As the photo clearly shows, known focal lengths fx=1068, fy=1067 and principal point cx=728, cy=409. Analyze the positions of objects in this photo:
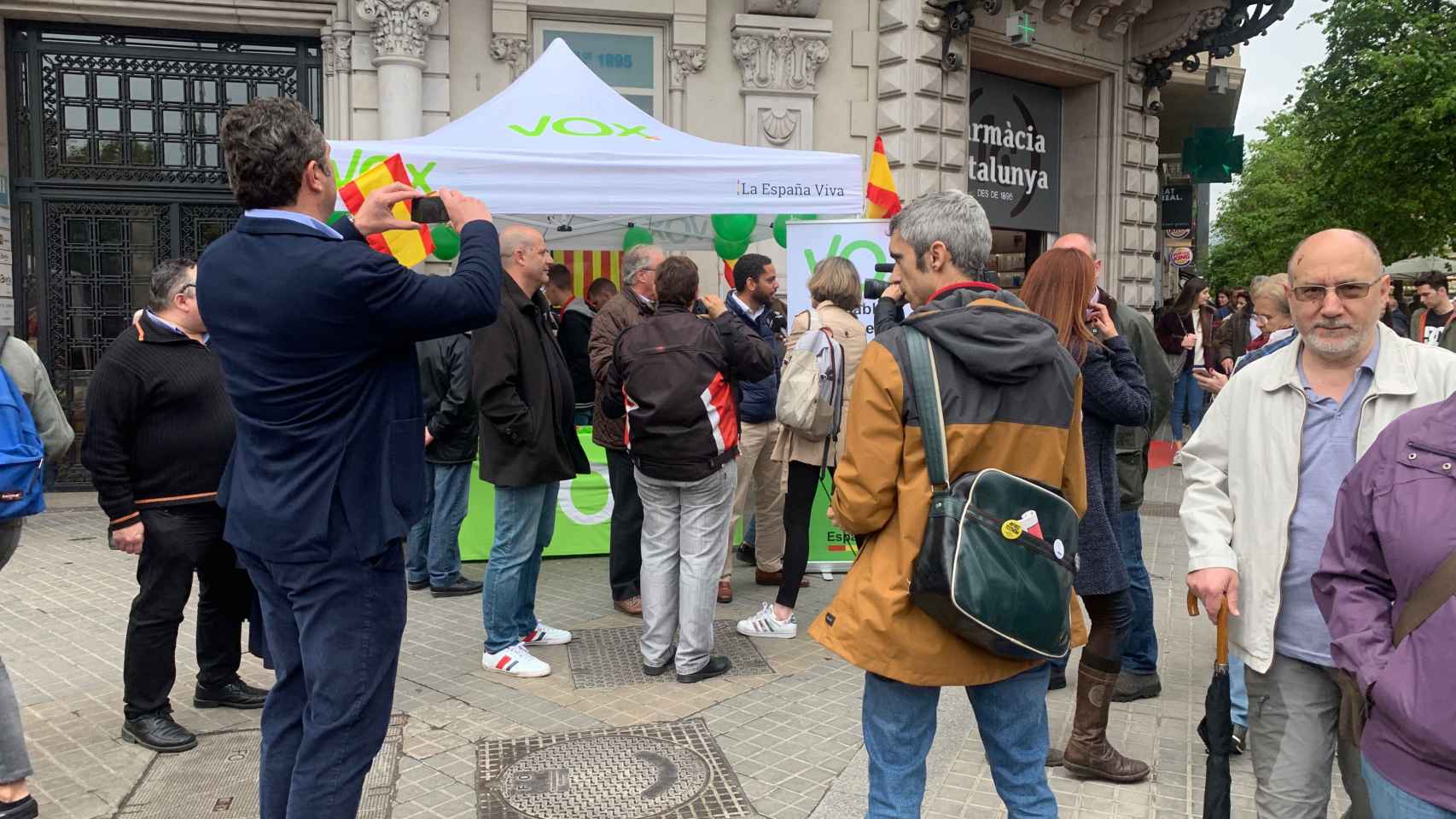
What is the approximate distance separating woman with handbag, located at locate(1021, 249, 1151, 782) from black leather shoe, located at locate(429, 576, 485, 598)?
390cm

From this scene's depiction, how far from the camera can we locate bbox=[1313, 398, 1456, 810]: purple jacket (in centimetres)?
184

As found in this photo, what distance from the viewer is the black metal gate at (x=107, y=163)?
979 centimetres

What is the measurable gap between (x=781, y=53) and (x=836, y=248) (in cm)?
452

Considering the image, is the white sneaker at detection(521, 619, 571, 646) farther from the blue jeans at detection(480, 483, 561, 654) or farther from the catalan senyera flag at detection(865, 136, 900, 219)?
the catalan senyera flag at detection(865, 136, 900, 219)

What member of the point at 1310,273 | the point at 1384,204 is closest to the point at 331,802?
the point at 1310,273

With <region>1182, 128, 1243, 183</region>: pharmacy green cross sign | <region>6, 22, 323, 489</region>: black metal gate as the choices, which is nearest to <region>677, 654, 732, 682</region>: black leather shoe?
<region>6, 22, 323, 489</region>: black metal gate

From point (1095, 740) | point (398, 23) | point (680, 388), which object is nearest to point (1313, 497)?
point (1095, 740)

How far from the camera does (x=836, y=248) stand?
268 inches

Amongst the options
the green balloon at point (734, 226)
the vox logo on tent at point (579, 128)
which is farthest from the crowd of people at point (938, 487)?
the green balloon at point (734, 226)

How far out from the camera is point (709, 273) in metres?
10.6

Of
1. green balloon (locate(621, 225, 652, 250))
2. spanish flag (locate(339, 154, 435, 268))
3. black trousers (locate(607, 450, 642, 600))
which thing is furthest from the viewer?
green balloon (locate(621, 225, 652, 250))

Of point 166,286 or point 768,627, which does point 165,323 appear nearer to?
point 166,286

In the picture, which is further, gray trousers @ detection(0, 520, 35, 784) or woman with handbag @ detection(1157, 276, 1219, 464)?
woman with handbag @ detection(1157, 276, 1219, 464)

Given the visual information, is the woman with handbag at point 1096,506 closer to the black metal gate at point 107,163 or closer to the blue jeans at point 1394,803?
the blue jeans at point 1394,803
